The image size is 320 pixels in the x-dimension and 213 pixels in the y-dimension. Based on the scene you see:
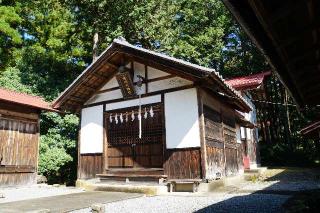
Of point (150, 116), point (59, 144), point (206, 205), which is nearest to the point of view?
point (206, 205)

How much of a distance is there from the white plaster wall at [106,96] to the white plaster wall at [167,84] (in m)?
1.86

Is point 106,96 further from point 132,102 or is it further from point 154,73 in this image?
point 154,73

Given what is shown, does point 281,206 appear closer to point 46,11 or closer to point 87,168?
point 87,168

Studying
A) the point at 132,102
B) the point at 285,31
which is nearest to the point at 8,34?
the point at 132,102

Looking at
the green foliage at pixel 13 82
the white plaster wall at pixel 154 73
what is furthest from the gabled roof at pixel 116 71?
the green foliage at pixel 13 82

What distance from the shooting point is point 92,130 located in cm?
1530

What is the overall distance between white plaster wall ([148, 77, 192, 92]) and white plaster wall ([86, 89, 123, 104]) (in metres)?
1.86

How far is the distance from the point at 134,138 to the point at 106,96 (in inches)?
110

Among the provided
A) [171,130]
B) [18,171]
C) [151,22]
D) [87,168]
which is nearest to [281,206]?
[171,130]

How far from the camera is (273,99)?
33.2 meters

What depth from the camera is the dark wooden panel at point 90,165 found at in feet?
48.5

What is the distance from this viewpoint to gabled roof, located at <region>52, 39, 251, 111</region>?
1192 cm

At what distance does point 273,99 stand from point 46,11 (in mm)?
24544

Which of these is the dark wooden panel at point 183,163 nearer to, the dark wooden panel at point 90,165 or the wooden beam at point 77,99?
the dark wooden panel at point 90,165
